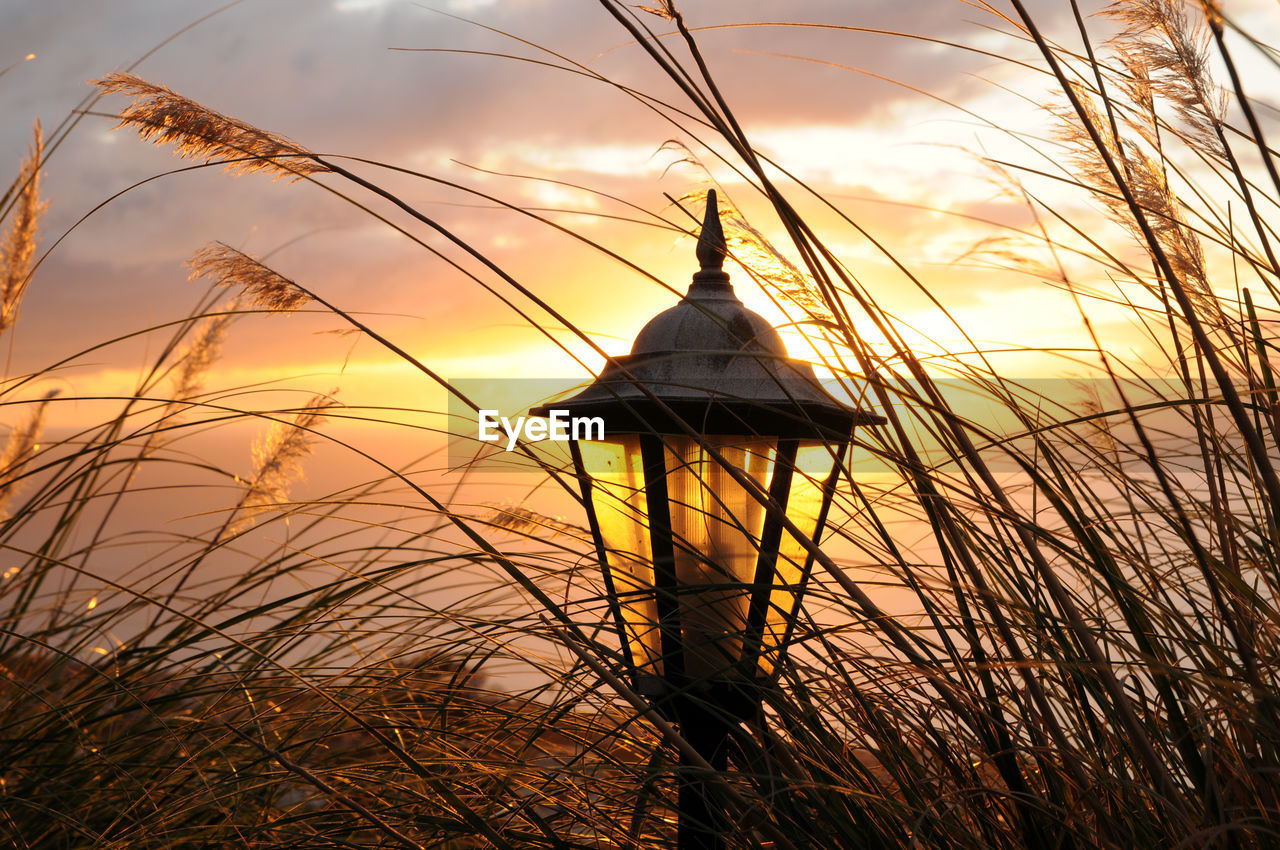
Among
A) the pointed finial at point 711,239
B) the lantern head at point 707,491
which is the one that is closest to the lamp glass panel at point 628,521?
the lantern head at point 707,491

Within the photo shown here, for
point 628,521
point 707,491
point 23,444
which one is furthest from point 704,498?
point 23,444

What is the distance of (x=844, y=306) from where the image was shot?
4.48 ft

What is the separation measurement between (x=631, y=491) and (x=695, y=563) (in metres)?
0.17

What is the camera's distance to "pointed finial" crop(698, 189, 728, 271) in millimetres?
1761

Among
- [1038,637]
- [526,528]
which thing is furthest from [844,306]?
[526,528]

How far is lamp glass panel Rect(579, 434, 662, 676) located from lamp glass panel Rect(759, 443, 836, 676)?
0.20 meters

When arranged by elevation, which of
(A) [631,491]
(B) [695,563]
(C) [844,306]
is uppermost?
(C) [844,306]

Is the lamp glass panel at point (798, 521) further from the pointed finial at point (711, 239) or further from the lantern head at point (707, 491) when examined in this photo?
the pointed finial at point (711, 239)

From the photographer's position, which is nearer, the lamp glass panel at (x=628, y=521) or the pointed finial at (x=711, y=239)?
the lamp glass panel at (x=628, y=521)

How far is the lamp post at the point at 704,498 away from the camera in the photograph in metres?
1.48

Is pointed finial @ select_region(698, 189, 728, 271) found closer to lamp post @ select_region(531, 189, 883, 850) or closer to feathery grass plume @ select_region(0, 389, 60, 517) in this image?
lamp post @ select_region(531, 189, 883, 850)

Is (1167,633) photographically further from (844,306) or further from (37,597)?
(37,597)

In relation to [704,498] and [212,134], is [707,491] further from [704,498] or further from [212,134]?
[212,134]

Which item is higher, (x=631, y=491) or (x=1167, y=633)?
(x=631, y=491)
